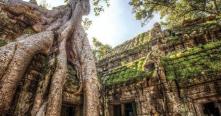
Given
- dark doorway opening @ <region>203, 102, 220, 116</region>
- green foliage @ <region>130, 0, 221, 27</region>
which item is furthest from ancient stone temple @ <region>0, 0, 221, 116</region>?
green foliage @ <region>130, 0, 221, 27</region>

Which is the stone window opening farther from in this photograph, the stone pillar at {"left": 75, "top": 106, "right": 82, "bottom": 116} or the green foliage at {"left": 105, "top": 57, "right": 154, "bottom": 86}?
the stone pillar at {"left": 75, "top": 106, "right": 82, "bottom": 116}

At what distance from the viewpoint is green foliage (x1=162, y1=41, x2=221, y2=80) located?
194 inches

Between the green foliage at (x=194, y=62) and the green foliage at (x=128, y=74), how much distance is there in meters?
0.66

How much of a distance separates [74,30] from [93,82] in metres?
2.45

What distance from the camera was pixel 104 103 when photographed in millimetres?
6371

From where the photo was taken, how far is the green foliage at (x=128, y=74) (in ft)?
19.4

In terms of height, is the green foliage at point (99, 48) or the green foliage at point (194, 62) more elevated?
the green foliage at point (99, 48)

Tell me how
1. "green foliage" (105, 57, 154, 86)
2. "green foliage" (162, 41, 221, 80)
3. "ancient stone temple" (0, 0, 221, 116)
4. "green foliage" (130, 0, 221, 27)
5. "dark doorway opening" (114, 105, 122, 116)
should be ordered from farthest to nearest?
"green foliage" (130, 0, 221, 27), "dark doorway opening" (114, 105, 122, 116), "green foliage" (105, 57, 154, 86), "green foliage" (162, 41, 221, 80), "ancient stone temple" (0, 0, 221, 116)

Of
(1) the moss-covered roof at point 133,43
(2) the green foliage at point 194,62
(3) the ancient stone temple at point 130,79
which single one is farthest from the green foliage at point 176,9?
(2) the green foliage at point 194,62

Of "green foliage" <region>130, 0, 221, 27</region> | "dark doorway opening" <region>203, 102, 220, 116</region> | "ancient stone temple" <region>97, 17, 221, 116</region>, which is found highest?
"green foliage" <region>130, 0, 221, 27</region>

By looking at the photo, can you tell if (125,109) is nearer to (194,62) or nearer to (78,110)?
(78,110)

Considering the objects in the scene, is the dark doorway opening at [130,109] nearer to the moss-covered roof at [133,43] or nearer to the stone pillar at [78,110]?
the stone pillar at [78,110]

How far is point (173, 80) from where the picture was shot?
17.0 feet

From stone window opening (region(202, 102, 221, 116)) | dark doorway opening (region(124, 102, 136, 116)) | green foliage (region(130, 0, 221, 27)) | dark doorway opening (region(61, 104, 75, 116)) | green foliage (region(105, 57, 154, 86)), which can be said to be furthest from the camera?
green foliage (region(130, 0, 221, 27))
